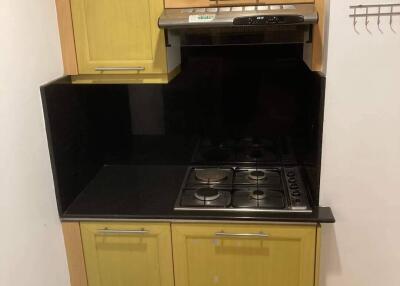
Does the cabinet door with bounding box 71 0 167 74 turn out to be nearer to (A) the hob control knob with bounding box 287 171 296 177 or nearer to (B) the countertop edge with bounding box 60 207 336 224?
(B) the countertop edge with bounding box 60 207 336 224

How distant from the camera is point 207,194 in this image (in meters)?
1.96

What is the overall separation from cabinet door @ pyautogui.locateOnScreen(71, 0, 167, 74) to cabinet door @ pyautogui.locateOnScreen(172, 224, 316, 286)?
74cm

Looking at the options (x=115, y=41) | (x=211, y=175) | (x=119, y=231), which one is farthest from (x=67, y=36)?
(x=211, y=175)

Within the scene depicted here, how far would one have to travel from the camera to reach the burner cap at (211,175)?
2.18 metres

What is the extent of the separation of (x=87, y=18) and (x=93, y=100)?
1.79ft

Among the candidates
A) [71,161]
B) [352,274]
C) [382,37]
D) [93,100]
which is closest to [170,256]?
[71,161]

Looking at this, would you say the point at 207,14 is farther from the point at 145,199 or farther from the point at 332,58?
the point at 145,199

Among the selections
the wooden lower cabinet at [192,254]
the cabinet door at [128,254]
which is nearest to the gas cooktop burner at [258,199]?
the wooden lower cabinet at [192,254]

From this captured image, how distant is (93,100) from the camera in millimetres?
2240

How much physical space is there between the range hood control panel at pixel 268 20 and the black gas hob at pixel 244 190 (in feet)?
2.55

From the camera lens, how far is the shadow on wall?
1.79m

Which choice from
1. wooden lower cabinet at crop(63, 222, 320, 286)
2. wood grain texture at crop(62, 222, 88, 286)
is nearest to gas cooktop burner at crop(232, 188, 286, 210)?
wooden lower cabinet at crop(63, 222, 320, 286)

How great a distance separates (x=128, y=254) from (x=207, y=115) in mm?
864

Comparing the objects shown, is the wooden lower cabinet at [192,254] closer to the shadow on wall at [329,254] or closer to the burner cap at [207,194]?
the shadow on wall at [329,254]
